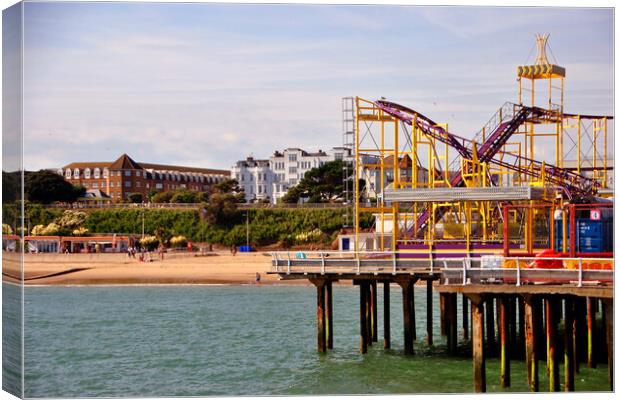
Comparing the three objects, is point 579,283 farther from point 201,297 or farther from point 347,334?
point 201,297

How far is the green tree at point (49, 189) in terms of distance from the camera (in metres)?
134

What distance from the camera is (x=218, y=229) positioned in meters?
125

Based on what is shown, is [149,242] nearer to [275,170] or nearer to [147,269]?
[147,269]

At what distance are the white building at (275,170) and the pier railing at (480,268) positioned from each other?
132 metres

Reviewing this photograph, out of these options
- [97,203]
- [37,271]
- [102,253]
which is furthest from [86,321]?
[97,203]

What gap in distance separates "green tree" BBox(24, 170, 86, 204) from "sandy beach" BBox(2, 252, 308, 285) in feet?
88.3

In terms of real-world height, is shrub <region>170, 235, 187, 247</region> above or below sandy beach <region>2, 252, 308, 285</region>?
above

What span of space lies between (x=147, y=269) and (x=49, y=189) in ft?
139

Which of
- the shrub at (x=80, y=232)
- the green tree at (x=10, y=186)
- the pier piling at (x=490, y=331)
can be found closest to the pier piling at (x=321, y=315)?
the pier piling at (x=490, y=331)

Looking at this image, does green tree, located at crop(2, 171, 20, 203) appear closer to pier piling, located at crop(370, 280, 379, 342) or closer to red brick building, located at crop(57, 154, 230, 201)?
pier piling, located at crop(370, 280, 379, 342)

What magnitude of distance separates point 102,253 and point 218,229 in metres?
18.9

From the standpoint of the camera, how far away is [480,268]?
35.0 m

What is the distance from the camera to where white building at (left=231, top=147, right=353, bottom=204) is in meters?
177

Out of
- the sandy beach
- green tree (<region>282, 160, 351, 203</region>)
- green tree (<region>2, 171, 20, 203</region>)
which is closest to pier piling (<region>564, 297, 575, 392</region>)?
green tree (<region>2, 171, 20, 203</region>)
